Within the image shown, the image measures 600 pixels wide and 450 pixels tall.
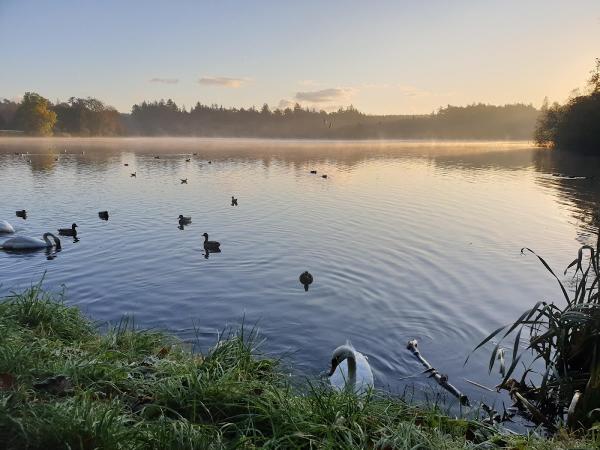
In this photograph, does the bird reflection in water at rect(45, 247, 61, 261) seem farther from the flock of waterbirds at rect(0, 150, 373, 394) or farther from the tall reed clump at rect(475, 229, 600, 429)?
the tall reed clump at rect(475, 229, 600, 429)

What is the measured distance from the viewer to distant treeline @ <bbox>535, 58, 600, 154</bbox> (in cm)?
6031

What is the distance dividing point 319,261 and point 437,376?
820 centimetres

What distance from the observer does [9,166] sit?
47.1 m

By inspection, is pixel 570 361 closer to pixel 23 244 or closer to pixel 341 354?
pixel 341 354

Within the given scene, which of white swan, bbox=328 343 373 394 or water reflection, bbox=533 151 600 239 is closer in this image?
white swan, bbox=328 343 373 394

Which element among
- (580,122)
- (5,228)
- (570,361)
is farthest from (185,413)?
(580,122)

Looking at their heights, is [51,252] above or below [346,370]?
below

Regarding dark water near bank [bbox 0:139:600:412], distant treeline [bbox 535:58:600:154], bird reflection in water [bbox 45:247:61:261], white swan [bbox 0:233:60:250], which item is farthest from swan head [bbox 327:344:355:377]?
distant treeline [bbox 535:58:600:154]

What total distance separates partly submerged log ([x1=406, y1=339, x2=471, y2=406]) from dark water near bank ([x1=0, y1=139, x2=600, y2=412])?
9.9 inches

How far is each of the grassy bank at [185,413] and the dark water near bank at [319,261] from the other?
9.96 feet

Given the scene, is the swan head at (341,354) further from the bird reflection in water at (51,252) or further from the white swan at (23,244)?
the white swan at (23,244)

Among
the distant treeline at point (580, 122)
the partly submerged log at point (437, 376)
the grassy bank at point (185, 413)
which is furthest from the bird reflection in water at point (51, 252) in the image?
the distant treeline at point (580, 122)

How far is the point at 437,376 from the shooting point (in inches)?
316

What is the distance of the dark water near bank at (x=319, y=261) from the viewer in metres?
10.3
